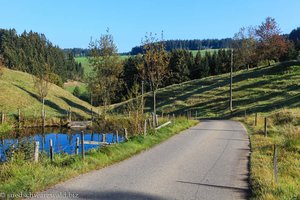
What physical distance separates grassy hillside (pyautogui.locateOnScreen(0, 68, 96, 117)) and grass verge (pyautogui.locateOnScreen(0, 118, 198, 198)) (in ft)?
103

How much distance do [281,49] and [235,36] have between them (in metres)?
22.4

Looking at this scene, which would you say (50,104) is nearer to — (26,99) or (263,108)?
(26,99)

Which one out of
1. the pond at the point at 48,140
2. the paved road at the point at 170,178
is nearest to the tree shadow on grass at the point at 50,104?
the pond at the point at 48,140

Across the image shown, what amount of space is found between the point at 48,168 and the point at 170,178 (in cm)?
345

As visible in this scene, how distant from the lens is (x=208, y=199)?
9.07 metres

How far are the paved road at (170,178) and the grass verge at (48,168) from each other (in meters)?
0.33

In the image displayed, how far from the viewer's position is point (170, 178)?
1120 cm

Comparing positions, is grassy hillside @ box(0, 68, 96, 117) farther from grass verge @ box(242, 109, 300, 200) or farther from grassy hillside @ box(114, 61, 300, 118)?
grass verge @ box(242, 109, 300, 200)

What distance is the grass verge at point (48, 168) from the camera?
9.41 metres

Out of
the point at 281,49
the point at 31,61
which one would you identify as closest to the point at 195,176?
the point at 281,49

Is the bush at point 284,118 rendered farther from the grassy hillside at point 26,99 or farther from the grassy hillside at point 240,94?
the grassy hillside at point 26,99

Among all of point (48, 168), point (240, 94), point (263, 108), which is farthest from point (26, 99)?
point (48, 168)

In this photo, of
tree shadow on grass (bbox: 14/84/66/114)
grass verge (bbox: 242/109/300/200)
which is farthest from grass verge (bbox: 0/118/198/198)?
tree shadow on grass (bbox: 14/84/66/114)

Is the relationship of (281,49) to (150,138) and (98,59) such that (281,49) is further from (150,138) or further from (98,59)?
(150,138)
